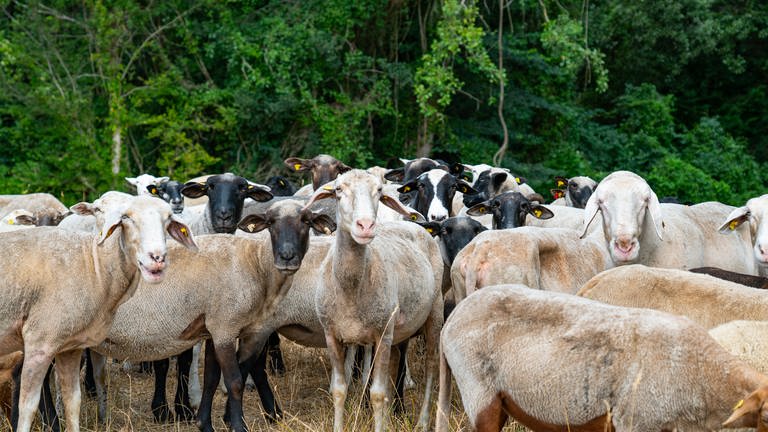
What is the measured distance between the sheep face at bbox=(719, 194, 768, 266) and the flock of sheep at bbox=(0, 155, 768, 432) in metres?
0.02

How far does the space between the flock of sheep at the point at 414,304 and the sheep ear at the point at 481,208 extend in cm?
7

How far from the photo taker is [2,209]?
12.6 m

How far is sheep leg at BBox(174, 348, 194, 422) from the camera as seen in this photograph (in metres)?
8.55

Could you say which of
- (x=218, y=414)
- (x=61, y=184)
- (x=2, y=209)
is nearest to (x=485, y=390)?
(x=218, y=414)

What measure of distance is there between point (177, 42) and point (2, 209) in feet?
34.0

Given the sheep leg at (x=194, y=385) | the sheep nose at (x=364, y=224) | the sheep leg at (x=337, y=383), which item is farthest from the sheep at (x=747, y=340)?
the sheep leg at (x=194, y=385)

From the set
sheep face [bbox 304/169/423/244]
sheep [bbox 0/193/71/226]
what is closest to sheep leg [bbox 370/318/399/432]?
sheep face [bbox 304/169/423/244]

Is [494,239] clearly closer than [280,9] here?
Yes

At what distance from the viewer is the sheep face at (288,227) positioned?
296 inches

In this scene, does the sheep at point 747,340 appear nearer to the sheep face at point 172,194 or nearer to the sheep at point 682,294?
the sheep at point 682,294

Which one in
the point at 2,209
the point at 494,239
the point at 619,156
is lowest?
the point at 619,156

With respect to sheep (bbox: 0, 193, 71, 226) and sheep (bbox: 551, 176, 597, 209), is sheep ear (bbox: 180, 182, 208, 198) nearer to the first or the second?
sheep (bbox: 0, 193, 71, 226)

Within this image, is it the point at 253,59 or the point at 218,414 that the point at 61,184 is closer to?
the point at 253,59

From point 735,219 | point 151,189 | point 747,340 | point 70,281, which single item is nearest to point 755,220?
point 735,219
